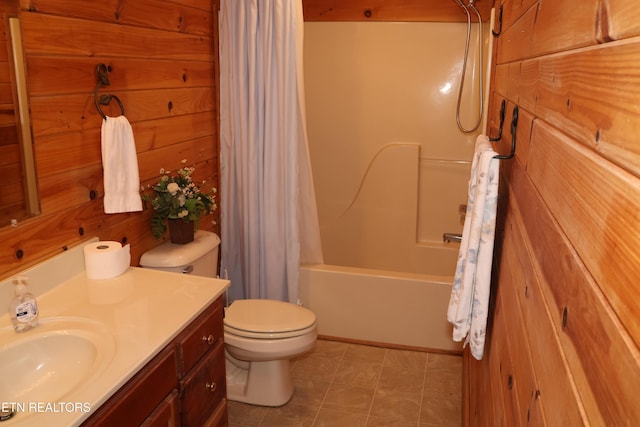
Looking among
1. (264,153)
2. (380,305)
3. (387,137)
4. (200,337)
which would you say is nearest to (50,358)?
(200,337)

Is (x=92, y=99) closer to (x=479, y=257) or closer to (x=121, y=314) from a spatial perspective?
(x=121, y=314)

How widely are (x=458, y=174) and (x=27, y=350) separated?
2732 millimetres

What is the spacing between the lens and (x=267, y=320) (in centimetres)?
246

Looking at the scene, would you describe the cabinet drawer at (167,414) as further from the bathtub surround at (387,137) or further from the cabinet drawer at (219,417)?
the bathtub surround at (387,137)

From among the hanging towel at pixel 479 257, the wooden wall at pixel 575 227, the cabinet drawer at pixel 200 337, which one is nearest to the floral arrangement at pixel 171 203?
the cabinet drawer at pixel 200 337

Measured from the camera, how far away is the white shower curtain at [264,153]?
2707mm

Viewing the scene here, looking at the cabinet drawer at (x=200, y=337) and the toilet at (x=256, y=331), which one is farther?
the toilet at (x=256, y=331)

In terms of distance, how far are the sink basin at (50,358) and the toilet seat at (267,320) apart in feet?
2.93

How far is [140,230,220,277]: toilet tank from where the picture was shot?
7.41ft

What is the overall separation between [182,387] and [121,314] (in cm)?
29

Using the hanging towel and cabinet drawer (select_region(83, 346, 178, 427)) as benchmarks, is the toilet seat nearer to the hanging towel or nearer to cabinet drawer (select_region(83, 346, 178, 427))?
cabinet drawer (select_region(83, 346, 178, 427))

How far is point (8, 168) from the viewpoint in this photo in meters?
1.63

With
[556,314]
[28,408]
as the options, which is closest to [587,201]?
[556,314]

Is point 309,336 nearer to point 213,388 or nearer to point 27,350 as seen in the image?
point 213,388
